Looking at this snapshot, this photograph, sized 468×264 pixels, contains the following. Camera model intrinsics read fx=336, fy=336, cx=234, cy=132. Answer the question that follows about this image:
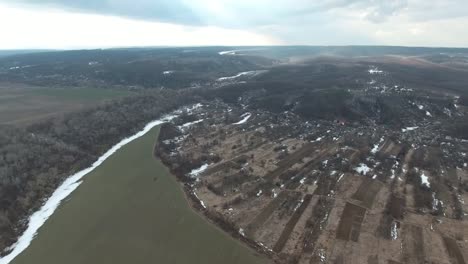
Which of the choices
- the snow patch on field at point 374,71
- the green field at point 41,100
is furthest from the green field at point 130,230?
the snow patch on field at point 374,71

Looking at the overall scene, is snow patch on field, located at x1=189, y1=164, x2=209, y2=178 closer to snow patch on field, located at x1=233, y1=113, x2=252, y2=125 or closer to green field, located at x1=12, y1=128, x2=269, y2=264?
green field, located at x1=12, y1=128, x2=269, y2=264

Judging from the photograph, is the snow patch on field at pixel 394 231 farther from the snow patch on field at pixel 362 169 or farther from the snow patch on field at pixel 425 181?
the snow patch on field at pixel 362 169

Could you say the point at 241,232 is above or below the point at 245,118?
above

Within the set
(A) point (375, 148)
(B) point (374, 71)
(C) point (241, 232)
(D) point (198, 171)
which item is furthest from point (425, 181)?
(B) point (374, 71)

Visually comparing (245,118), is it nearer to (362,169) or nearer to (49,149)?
(362,169)

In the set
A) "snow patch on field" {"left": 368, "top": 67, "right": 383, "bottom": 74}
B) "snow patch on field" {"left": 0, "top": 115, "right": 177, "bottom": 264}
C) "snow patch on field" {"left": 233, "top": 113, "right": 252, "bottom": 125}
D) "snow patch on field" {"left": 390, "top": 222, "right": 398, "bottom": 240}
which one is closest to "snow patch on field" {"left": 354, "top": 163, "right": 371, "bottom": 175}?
"snow patch on field" {"left": 390, "top": 222, "right": 398, "bottom": 240}

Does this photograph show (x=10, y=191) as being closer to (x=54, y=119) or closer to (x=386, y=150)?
(x=54, y=119)
